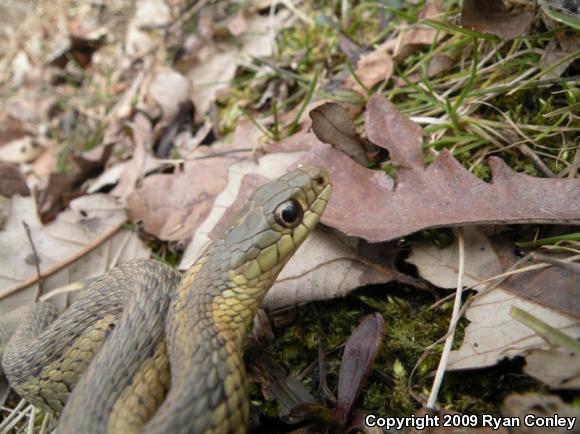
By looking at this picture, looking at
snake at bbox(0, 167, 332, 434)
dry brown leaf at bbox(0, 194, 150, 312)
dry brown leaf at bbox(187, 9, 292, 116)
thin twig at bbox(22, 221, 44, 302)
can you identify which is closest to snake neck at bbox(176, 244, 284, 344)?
snake at bbox(0, 167, 332, 434)

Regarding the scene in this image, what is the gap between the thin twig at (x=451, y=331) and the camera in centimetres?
219

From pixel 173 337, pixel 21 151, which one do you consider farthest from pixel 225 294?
pixel 21 151

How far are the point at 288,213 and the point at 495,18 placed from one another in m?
1.93

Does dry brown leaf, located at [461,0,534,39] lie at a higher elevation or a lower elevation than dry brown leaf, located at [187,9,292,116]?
higher

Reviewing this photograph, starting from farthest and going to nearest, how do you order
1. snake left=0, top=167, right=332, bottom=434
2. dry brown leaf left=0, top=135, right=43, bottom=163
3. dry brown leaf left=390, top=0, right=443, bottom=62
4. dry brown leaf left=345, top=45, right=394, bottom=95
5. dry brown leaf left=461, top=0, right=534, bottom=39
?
1. dry brown leaf left=0, top=135, right=43, bottom=163
2. dry brown leaf left=345, top=45, right=394, bottom=95
3. dry brown leaf left=390, top=0, right=443, bottom=62
4. dry brown leaf left=461, top=0, right=534, bottom=39
5. snake left=0, top=167, right=332, bottom=434

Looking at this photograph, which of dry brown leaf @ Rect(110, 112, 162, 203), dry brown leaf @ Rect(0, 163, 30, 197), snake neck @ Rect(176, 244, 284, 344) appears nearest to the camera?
snake neck @ Rect(176, 244, 284, 344)

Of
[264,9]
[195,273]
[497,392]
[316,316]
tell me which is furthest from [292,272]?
[264,9]

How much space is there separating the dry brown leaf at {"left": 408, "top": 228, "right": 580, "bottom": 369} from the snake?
2.46 feet

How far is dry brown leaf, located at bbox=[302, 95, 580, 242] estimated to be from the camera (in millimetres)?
2428

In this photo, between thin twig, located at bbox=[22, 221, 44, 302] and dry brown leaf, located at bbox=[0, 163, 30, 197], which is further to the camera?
dry brown leaf, located at bbox=[0, 163, 30, 197]

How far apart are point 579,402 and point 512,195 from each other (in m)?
1.08

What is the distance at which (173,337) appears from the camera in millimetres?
2377

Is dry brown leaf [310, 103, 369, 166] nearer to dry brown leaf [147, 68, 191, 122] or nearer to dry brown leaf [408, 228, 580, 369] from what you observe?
dry brown leaf [408, 228, 580, 369]

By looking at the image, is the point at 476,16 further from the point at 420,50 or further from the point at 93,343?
the point at 93,343
